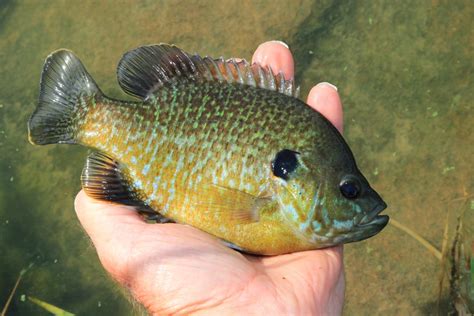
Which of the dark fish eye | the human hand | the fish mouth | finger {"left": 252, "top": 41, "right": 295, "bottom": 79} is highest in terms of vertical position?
finger {"left": 252, "top": 41, "right": 295, "bottom": 79}

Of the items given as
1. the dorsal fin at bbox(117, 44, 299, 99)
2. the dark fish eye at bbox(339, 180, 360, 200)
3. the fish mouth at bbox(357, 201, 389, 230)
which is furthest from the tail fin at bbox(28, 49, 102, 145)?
the fish mouth at bbox(357, 201, 389, 230)

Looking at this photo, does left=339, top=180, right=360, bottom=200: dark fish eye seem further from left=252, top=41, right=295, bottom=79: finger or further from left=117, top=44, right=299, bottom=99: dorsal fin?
left=252, top=41, right=295, bottom=79: finger

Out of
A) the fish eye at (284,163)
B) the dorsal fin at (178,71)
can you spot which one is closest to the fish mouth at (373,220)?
the fish eye at (284,163)

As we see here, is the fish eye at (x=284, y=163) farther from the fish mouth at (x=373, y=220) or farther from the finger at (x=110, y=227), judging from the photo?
the finger at (x=110, y=227)

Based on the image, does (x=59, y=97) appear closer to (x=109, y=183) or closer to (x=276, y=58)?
(x=109, y=183)

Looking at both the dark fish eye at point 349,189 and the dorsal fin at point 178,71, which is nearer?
the dark fish eye at point 349,189

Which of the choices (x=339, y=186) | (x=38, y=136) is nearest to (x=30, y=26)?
(x=38, y=136)

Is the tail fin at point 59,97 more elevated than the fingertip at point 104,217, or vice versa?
the tail fin at point 59,97

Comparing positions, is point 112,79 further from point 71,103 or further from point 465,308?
point 465,308
